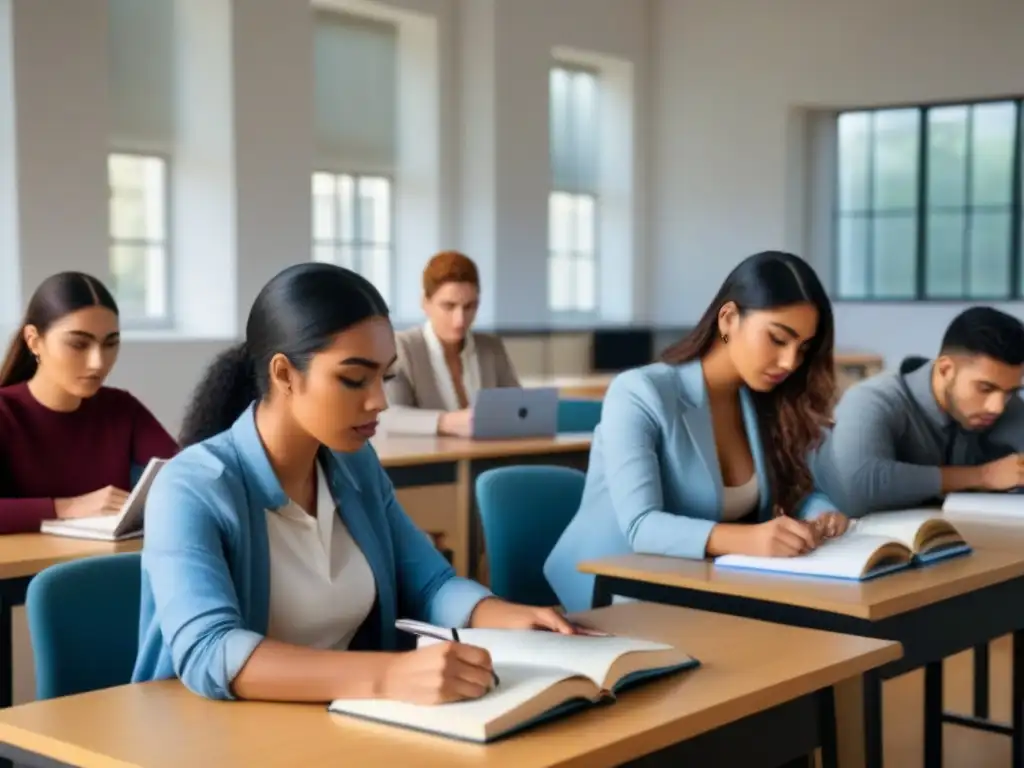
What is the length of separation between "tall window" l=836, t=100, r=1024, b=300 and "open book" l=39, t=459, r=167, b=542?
776 cm

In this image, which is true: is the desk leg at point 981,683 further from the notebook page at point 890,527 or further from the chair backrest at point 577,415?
the chair backrest at point 577,415

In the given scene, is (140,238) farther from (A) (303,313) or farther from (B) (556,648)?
(B) (556,648)

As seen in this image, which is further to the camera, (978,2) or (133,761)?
(978,2)

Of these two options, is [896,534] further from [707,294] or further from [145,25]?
[707,294]

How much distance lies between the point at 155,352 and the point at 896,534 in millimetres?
5069

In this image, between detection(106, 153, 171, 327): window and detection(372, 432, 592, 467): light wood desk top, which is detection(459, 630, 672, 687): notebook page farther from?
detection(106, 153, 171, 327): window

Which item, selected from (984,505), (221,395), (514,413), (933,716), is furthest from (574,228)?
(221,395)

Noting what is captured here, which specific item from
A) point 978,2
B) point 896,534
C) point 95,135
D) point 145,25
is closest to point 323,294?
point 896,534

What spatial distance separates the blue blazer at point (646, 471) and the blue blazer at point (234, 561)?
736 mm

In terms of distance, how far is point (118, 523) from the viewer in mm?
2895

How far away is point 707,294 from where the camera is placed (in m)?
10.6

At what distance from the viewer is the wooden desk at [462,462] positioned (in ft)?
13.7

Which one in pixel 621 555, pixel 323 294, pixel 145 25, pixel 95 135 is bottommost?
pixel 621 555

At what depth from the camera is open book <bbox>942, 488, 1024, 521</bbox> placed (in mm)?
3285
